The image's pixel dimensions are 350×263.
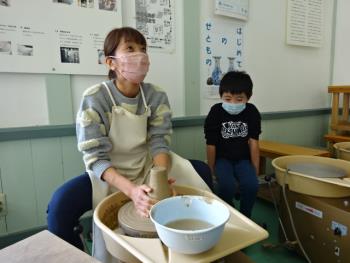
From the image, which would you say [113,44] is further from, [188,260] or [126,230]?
[188,260]

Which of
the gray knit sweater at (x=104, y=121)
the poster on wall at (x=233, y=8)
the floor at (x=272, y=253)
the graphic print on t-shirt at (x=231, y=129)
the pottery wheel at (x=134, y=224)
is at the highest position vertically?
the poster on wall at (x=233, y=8)

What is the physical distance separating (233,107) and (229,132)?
0.14 metres

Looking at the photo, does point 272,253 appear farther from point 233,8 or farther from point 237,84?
point 233,8

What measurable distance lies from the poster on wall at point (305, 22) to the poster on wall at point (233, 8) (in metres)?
0.46

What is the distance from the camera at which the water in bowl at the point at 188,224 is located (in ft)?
2.23

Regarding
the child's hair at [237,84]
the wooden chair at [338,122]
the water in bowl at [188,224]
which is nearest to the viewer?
the water in bowl at [188,224]

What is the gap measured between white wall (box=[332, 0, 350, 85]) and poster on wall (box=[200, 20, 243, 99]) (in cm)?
111

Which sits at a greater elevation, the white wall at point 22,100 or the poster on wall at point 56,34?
the poster on wall at point 56,34

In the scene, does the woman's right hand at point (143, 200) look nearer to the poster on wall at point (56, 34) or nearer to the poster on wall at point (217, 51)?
the poster on wall at point (56, 34)

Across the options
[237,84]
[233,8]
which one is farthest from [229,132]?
[233,8]

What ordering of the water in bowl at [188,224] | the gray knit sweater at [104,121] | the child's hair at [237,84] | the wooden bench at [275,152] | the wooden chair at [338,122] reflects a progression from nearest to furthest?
the water in bowl at [188,224], the gray knit sweater at [104,121], the child's hair at [237,84], the wooden bench at [275,152], the wooden chair at [338,122]

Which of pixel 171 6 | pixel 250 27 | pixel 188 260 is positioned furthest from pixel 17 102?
pixel 250 27

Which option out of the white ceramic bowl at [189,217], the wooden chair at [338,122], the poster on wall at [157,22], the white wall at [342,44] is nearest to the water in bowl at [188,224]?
the white ceramic bowl at [189,217]

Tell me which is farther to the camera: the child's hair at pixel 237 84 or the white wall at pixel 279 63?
the white wall at pixel 279 63
